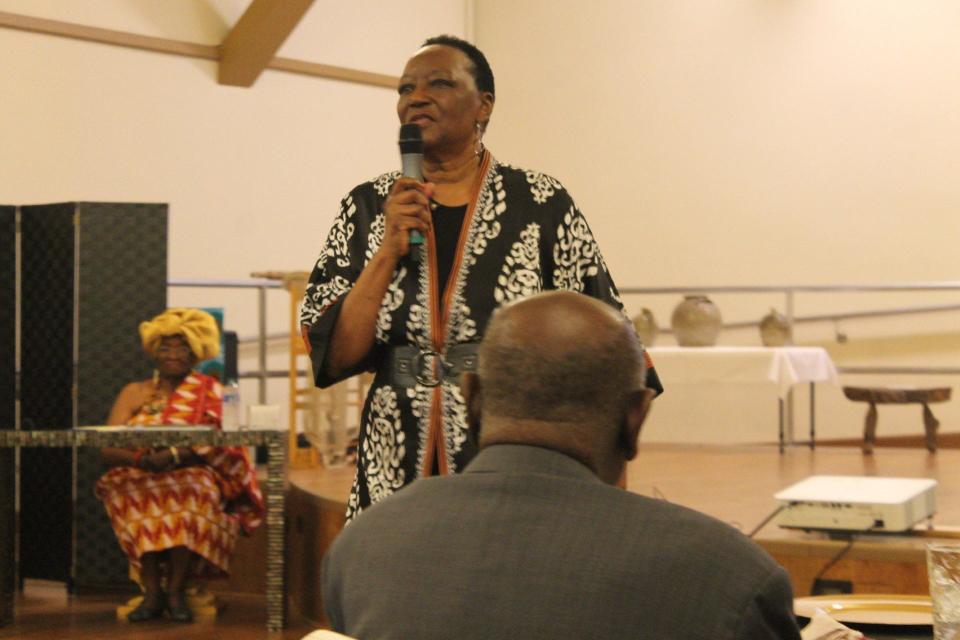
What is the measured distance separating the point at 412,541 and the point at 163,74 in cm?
717

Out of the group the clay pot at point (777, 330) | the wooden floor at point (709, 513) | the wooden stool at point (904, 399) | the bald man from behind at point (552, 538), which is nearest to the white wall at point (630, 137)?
the wooden stool at point (904, 399)

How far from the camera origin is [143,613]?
4.50 meters

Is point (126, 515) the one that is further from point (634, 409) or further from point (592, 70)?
point (592, 70)

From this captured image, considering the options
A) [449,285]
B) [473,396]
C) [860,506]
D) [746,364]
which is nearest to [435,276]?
[449,285]

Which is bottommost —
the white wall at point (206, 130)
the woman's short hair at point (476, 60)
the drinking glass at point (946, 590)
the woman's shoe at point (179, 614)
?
the woman's shoe at point (179, 614)

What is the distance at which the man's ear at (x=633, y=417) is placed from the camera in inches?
44.3

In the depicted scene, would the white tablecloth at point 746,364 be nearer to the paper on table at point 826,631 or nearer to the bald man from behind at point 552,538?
the paper on table at point 826,631

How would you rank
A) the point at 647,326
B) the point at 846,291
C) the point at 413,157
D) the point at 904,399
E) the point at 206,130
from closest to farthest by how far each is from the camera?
the point at 413,157
the point at 904,399
the point at 647,326
the point at 206,130
the point at 846,291

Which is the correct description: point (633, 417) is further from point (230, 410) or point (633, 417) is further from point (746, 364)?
point (746, 364)

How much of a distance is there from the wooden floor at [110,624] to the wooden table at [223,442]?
0.13 metres

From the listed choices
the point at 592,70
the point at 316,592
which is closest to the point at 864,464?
the point at 316,592

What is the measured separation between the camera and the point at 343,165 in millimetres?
8703

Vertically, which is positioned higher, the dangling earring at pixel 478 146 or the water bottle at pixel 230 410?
the dangling earring at pixel 478 146

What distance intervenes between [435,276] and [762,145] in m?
7.01
